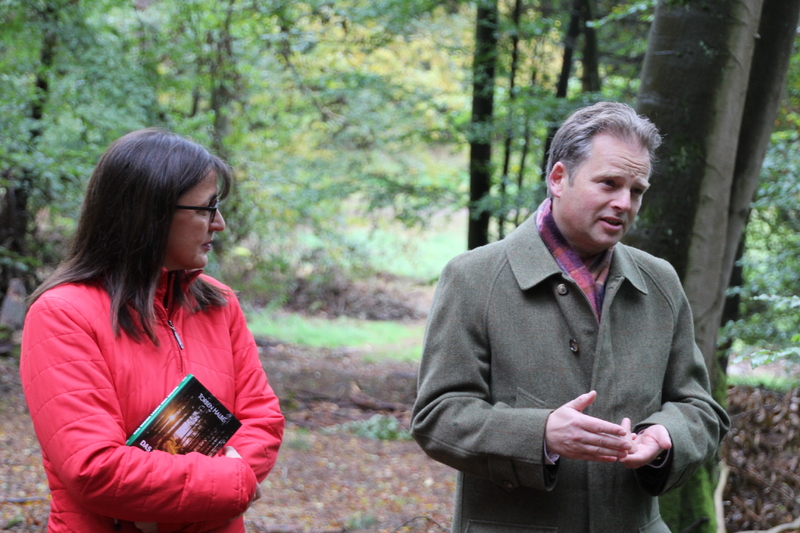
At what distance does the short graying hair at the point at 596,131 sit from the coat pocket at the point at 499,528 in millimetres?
1035

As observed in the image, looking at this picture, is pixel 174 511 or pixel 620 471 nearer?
pixel 174 511

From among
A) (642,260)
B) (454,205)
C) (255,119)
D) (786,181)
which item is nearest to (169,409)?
(642,260)

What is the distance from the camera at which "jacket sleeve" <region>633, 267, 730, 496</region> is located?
6.89 feet

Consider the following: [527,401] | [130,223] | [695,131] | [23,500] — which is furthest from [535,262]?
[23,500]

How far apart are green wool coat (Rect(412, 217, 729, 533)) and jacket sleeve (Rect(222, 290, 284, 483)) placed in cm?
46

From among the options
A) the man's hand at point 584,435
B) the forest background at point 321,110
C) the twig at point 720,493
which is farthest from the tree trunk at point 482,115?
the man's hand at point 584,435

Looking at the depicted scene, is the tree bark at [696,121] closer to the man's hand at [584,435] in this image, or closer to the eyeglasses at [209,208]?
the man's hand at [584,435]

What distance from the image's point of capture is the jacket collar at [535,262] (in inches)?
85.9

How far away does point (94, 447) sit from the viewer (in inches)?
72.6

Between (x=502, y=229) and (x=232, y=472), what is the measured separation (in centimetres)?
768

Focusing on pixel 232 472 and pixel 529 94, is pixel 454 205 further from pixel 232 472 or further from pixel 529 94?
pixel 232 472

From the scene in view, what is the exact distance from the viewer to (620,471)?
7.14 ft

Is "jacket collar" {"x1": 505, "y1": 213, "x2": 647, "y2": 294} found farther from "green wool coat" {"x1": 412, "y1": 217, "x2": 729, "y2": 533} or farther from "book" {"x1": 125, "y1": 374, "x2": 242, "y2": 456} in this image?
"book" {"x1": 125, "y1": 374, "x2": 242, "y2": 456}

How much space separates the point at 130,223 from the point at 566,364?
133 cm
